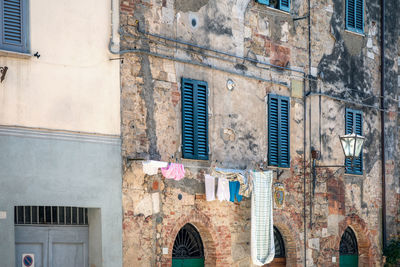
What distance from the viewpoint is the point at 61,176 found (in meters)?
13.4

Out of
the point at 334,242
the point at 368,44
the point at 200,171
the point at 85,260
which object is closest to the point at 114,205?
the point at 85,260

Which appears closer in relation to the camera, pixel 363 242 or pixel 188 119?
pixel 188 119

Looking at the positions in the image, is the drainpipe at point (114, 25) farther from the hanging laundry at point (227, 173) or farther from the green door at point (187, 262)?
the green door at point (187, 262)

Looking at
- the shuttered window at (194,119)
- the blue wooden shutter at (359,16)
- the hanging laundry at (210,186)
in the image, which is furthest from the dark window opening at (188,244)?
the blue wooden shutter at (359,16)

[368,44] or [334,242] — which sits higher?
[368,44]

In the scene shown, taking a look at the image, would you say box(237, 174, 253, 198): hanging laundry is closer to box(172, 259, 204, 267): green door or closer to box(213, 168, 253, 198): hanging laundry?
box(213, 168, 253, 198): hanging laundry

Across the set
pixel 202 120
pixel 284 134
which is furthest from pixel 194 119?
pixel 284 134

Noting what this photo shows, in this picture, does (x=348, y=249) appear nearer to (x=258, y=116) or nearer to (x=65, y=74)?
(x=258, y=116)

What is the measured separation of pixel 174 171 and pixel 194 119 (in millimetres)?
1368

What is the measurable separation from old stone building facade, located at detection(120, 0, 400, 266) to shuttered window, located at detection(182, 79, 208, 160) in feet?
0.46

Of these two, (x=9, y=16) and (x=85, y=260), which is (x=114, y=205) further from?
(x=9, y=16)

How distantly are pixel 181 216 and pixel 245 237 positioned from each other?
200 centimetres

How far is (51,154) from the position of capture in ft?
43.7

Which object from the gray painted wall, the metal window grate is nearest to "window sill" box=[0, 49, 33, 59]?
the gray painted wall
